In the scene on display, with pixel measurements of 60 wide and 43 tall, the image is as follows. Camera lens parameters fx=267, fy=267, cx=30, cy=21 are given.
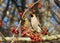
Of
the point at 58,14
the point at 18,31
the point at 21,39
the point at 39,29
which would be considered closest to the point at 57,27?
the point at 58,14

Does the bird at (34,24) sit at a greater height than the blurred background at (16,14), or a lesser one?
lesser

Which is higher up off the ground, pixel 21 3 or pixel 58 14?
pixel 21 3

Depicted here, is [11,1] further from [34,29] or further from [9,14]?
[34,29]

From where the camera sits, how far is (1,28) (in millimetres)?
6945

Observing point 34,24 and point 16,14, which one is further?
point 16,14

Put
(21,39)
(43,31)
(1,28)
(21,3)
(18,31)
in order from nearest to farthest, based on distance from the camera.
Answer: (18,31) → (43,31) → (21,39) → (1,28) → (21,3)

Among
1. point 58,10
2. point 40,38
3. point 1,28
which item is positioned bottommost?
point 40,38

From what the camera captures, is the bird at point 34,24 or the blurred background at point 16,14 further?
the blurred background at point 16,14

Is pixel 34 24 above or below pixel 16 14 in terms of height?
below

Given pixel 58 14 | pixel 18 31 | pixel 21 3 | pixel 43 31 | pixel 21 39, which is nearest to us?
pixel 18 31

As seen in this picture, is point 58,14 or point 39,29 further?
point 58,14

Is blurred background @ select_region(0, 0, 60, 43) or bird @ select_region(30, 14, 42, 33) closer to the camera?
bird @ select_region(30, 14, 42, 33)

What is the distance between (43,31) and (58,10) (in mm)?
3709

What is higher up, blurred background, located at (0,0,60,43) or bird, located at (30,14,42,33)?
blurred background, located at (0,0,60,43)
